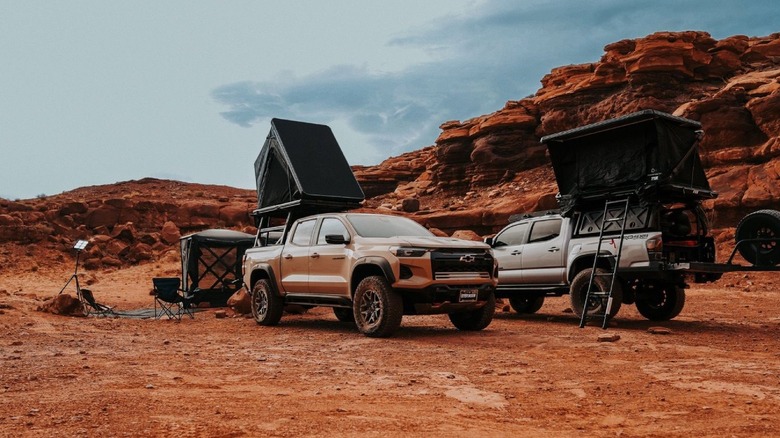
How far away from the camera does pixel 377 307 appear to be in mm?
10648

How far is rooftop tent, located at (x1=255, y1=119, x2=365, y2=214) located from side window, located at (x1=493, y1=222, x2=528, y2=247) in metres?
3.25

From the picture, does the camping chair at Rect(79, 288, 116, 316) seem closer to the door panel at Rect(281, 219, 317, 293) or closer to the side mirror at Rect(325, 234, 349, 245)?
the door panel at Rect(281, 219, 317, 293)

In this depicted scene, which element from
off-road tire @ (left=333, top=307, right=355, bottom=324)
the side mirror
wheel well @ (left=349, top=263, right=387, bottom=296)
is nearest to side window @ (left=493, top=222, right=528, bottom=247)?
off-road tire @ (left=333, top=307, right=355, bottom=324)

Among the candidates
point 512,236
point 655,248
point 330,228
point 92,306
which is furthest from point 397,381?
point 92,306

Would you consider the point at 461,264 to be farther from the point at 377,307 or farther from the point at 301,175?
the point at 301,175

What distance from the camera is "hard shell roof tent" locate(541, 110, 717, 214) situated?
40.0ft

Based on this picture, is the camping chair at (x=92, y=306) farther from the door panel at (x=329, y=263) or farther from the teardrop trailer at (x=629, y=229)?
the teardrop trailer at (x=629, y=229)

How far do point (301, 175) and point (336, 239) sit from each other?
4618 mm

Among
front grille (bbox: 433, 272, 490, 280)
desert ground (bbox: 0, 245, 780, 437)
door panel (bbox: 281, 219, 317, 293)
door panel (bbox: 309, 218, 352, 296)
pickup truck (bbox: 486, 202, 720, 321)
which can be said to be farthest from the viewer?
Result: door panel (bbox: 281, 219, 317, 293)

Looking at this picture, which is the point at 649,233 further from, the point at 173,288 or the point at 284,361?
the point at 173,288

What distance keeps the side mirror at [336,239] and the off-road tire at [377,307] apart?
0.81m

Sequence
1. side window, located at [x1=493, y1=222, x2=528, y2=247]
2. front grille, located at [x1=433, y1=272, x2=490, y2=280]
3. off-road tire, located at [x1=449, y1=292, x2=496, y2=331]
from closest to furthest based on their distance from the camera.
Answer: front grille, located at [x1=433, y1=272, x2=490, y2=280], off-road tire, located at [x1=449, y1=292, x2=496, y2=331], side window, located at [x1=493, y1=222, x2=528, y2=247]

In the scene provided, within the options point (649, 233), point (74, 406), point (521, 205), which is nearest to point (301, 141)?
point (649, 233)

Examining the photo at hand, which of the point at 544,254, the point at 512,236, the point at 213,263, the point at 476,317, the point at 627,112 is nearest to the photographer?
the point at 476,317
